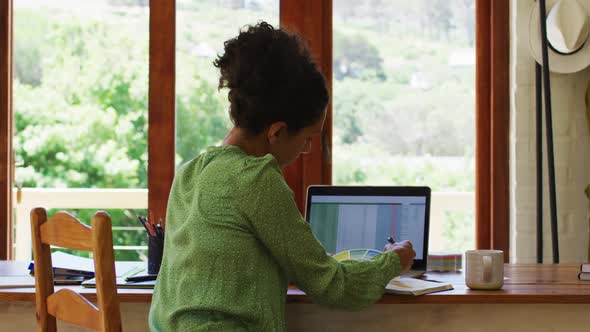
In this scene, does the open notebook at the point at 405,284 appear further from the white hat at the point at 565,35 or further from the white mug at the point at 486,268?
the white hat at the point at 565,35

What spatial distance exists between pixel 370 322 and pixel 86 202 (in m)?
2.41

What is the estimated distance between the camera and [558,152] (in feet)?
11.4

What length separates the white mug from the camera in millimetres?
1979

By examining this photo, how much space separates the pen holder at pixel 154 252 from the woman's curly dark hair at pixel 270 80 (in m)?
0.58

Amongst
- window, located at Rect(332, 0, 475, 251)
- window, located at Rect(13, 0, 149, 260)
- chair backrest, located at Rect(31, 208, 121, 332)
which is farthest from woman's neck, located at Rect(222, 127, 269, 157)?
window, located at Rect(13, 0, 149, 260)

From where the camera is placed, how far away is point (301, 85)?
1706mm

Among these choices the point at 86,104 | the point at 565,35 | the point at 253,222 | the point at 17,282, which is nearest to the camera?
the point at 253,222

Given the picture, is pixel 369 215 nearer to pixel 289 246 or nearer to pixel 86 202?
pixel 289 246

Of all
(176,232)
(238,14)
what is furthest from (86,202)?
(176,232)

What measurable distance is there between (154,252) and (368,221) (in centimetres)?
59

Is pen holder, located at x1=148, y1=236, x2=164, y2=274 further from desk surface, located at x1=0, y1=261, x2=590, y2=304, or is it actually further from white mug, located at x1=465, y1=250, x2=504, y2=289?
white mug, located at x1=465, y1=250, x2=504, y2=289

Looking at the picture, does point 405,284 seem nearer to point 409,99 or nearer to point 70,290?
point 70,290

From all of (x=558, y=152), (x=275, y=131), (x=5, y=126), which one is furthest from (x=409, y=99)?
(x=275, y=131)

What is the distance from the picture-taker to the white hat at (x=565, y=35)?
325 cm
